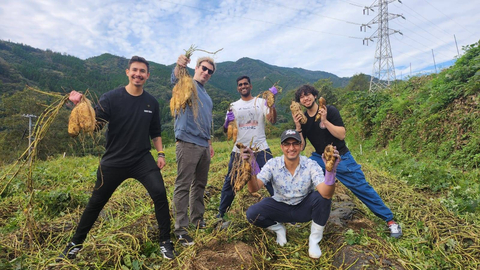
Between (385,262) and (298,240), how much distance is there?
87cm

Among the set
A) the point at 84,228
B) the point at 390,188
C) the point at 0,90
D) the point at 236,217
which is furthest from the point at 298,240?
the point at 0,90

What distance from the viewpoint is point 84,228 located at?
2477mm

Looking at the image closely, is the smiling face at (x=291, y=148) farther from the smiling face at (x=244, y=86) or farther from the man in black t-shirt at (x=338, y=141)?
the smiling face at (x=244, y=86)

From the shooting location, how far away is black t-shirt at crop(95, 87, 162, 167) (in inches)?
97.2

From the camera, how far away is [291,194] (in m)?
2.76

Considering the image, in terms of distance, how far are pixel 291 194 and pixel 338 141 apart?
913 millimetres

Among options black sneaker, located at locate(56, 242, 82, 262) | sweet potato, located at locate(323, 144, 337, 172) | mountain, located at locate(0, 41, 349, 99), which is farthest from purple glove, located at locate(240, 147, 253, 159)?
mountain, located at locate(0, 41, 349, 99)

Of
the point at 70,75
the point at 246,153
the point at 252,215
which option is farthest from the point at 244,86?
the point at 70,75

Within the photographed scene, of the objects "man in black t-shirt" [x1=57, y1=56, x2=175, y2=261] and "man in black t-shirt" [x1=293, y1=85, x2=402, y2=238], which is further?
"man in black t-shirt" [x1=293, y1=85, x2=402, y2=238]

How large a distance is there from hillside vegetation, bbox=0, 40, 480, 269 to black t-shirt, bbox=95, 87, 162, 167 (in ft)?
0.67

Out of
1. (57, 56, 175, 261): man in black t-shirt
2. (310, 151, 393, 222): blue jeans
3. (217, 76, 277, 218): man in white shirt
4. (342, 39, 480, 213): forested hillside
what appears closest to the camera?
(57, 56, 175, 261): man in black t-shirt

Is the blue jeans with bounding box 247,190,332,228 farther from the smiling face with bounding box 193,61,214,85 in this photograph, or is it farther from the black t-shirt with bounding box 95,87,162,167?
the smiling face with bounding box 193,61,214,85

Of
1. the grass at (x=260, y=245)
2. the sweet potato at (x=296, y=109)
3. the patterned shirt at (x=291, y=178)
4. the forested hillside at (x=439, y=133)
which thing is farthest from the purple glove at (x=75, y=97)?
the forested hillside at (x=439, y=133)

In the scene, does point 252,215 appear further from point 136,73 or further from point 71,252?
point 136,73
